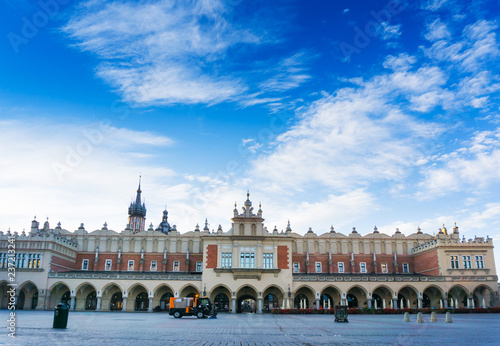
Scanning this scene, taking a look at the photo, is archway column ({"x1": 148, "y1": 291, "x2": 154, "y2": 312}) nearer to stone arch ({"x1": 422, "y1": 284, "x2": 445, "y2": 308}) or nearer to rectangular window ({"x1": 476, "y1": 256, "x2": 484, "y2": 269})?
stone arch ({"x1": 422, "y1": 284, "x2": 445, "y2": 308})

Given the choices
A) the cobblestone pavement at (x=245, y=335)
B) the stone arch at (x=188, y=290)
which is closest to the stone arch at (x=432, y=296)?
the stone arch at (x=188, y=290)

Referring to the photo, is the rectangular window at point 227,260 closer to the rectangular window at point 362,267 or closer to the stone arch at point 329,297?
the stone arch at point 329,297

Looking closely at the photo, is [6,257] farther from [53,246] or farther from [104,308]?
[104,308]

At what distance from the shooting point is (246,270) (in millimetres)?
56375

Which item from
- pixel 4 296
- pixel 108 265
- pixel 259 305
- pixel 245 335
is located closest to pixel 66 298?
pixel 108 265

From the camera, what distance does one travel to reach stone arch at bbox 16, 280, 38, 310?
5528 cm

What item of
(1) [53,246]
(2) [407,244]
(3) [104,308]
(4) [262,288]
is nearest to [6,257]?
(1) [53,246]

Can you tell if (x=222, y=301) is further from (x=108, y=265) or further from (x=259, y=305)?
(x=108, y=265)

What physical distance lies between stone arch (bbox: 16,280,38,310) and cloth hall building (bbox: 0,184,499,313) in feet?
0.43

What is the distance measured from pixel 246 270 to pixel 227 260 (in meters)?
3.09

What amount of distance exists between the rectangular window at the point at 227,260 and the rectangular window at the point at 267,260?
450cm

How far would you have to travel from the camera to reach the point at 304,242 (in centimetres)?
6575

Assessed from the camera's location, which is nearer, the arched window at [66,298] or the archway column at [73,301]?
the archway column at [73,301]

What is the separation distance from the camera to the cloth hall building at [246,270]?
55156 millimetres
